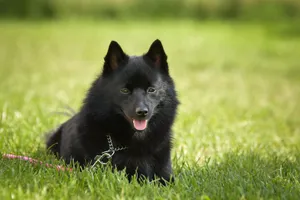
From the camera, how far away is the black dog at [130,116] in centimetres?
394

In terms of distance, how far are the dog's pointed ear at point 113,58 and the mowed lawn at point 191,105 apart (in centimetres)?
75

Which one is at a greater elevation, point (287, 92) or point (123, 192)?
point (123, 192)

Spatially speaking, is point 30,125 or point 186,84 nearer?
point 30,125

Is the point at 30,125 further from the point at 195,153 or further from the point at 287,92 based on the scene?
the point at 287,92

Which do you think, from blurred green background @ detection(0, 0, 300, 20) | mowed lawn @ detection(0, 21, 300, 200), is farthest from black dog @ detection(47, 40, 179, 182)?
blurred green background @ detection(0, 0, 300, 20)

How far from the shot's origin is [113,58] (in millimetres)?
4039

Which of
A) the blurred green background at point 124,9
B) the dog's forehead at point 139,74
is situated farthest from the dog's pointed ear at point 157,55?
the blurred green background at point 124,9

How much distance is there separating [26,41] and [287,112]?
1104cm

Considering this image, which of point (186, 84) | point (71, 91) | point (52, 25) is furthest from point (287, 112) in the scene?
point (52, 25)

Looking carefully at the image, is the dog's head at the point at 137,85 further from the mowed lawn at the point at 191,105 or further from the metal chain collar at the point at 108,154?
the mowed lawn at the point at 191,105

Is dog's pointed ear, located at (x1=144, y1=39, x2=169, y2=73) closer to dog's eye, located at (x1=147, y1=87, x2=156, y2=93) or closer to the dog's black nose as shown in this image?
dog's eye, located at (x1=147, y1=87, x2=156, y2=93)

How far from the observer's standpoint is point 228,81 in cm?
1122

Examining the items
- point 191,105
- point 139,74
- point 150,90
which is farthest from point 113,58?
point 191,105

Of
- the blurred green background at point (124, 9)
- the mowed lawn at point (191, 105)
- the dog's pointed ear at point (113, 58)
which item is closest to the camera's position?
the mowed lawn at point (191, 105)
